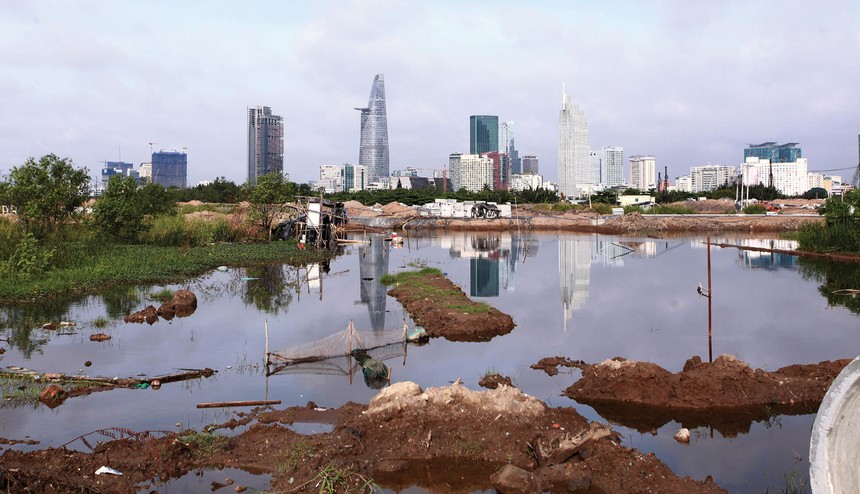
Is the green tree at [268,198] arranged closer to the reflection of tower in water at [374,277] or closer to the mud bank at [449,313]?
the reflection of tower in water at [374,277]

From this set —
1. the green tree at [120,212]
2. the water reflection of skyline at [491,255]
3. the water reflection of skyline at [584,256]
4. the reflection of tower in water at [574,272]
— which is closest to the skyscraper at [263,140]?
the water reflection of skyline at [491,255]

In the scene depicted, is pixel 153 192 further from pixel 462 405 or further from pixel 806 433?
pixel 806 433

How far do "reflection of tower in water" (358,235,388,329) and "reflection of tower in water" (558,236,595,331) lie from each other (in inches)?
202

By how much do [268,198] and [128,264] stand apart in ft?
47.1

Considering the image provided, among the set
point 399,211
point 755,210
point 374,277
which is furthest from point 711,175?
point 374,277

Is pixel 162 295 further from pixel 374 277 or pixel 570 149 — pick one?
pixel 570 149

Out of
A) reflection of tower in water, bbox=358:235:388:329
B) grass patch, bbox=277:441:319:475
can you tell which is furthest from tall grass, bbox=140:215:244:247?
grass patch, bbox=277:441:319:475

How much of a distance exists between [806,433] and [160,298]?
55.3 ft

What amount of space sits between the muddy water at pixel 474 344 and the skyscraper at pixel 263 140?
149 metres

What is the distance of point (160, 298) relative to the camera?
63.5 feet

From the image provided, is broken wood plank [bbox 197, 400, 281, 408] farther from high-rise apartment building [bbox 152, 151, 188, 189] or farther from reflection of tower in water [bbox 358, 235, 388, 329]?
high-rise apartment building [bbox 152, 151, 188, 189]

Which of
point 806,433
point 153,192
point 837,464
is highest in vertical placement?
point 153,192

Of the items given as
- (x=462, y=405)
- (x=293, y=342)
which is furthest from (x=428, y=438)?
(x=293, y=342)

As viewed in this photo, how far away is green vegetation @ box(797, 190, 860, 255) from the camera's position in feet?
99.1
